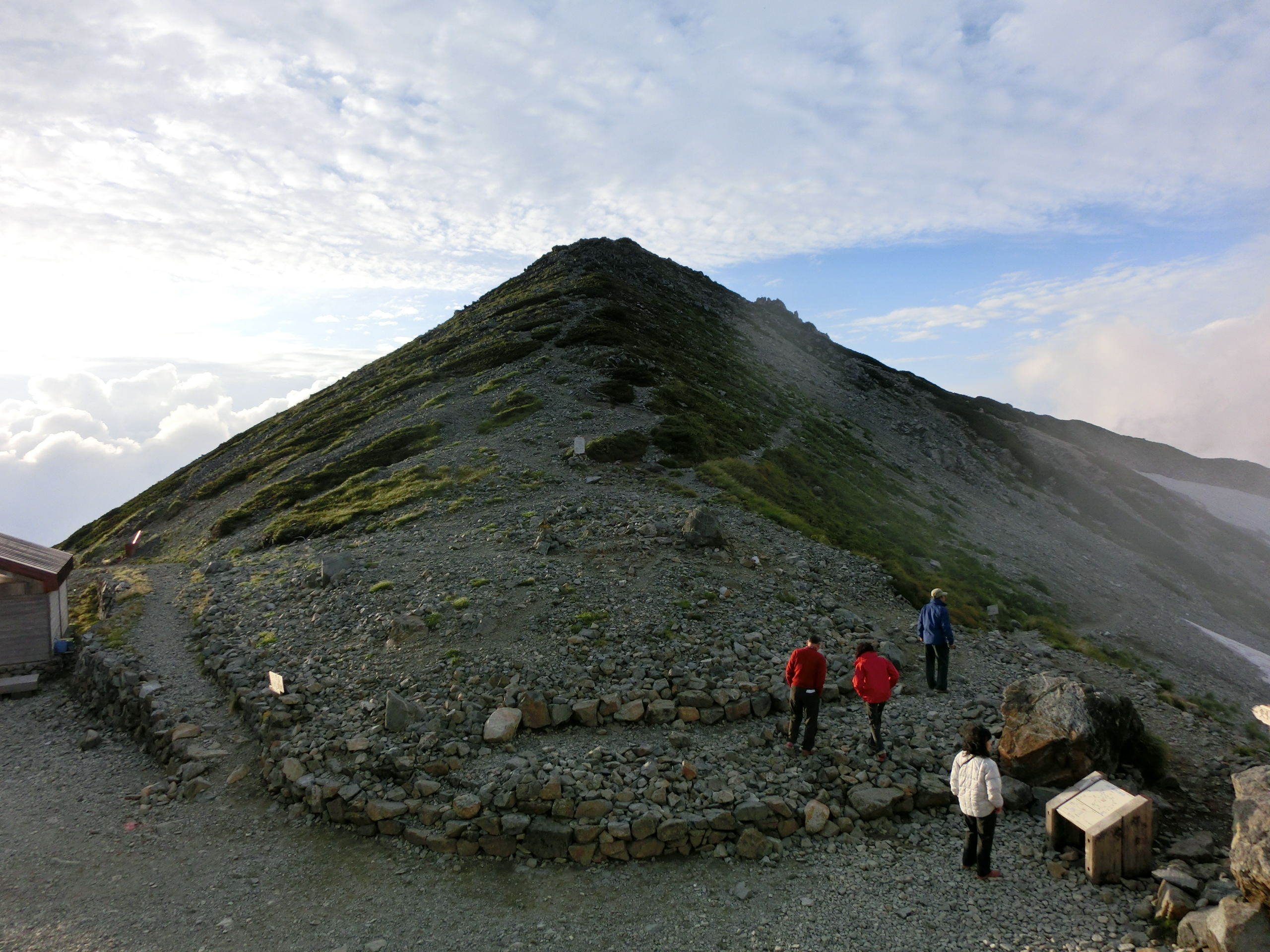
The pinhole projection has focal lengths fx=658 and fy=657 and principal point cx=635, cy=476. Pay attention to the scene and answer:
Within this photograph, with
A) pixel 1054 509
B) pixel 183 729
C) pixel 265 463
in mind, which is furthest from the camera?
pixel 1054 509

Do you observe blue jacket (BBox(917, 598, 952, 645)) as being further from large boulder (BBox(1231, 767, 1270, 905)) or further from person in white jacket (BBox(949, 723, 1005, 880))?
large boulder (BBox(1231, 767, 1270, 905))

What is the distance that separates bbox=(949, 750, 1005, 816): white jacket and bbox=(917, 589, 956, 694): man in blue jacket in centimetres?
672

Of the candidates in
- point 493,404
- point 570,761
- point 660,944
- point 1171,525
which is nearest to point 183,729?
point 570,761

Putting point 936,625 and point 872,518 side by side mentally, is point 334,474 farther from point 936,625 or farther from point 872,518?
point 936,625

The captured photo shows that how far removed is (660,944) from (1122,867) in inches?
302

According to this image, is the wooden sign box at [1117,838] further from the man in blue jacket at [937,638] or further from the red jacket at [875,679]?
the man in blue jacket at [937,638]

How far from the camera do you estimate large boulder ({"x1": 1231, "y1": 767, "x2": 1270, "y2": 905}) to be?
877 centimetres

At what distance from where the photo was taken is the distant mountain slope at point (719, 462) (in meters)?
35.7

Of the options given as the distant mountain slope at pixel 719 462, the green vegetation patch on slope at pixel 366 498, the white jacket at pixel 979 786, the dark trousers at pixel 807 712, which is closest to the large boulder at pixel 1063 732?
the white jacket at pixel 979 786

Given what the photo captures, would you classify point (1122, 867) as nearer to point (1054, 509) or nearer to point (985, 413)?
point (1054, 509)

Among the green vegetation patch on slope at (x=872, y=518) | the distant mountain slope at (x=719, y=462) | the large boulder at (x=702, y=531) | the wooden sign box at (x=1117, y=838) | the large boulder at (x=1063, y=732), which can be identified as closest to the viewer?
the wooden sign box at (x=1117, y=838)

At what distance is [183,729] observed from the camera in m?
16.4

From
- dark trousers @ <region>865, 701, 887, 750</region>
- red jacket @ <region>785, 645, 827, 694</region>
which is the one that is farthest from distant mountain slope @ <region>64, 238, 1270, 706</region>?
red jacket @ <region>785, 645, 827, 694</region>

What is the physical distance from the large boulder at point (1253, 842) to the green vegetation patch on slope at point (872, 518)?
15564 mm
